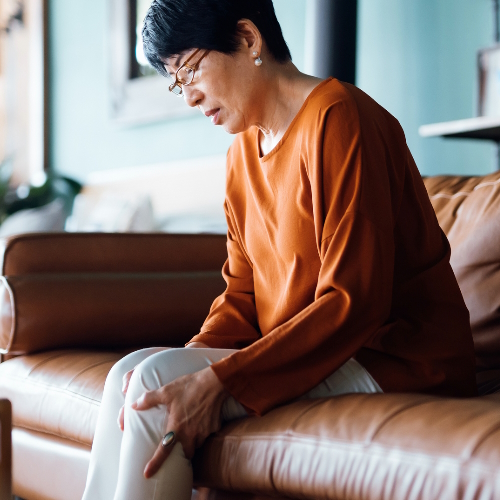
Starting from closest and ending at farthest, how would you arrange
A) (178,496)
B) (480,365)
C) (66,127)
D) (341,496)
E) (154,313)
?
1. (341,496)
2. (178,496)
3. (480,365)
4. (154,313)
5. (66,127)

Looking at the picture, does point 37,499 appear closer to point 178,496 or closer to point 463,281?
point 178,496

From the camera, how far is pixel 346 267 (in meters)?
1.07

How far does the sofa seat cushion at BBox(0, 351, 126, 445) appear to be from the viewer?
141 cm

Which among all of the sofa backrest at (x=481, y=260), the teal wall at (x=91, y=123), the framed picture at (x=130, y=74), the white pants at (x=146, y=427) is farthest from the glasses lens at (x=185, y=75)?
the framed picture at (x=130, y=74)

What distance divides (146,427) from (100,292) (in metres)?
0.76

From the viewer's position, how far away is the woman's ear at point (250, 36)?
A: 1233 millimetres

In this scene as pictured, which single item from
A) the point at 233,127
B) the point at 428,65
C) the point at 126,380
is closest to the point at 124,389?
the point at 126,380

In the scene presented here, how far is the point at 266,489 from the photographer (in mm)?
1015

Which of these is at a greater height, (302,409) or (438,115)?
(438,115)

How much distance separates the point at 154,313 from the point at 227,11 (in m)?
0.82

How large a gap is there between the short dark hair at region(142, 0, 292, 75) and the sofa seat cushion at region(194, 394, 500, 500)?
597mm

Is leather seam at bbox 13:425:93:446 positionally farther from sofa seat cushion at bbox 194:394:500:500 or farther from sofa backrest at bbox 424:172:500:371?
sofa backrest at bbox 424:172:500:371

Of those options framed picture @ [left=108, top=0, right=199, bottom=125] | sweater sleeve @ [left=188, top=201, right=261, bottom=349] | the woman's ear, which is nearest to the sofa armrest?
sweater sleeve @ [left=188, top=201, right=261, bottom=349]

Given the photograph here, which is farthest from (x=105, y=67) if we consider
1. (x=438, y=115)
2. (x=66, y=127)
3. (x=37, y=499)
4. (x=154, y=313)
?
(x=37, y=499)
